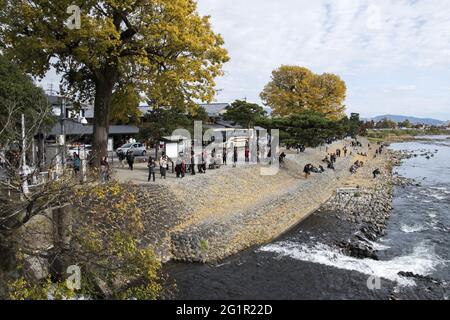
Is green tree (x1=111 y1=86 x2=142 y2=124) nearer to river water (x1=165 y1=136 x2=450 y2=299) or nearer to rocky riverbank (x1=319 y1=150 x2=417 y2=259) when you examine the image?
river water (x1=165 y1=136 x2=450 y2=299)

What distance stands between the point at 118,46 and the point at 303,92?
4670 centimetres

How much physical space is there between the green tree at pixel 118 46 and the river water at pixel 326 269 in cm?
929

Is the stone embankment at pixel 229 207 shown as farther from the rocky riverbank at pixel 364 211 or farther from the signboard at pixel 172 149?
the signboard at pixel 172 149

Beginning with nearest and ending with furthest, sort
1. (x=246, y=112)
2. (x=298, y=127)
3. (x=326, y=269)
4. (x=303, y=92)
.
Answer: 1. (x=326, y=269)
2. (x=298, y=127)
3. (x=246, y=112)
4. (x=303, y=92)

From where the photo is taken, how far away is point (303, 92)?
2507 inches

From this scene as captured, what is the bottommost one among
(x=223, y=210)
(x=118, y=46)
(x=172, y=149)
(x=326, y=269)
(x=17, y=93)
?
(x=326, y=269)

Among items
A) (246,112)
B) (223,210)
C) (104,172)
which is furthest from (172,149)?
(246,112)

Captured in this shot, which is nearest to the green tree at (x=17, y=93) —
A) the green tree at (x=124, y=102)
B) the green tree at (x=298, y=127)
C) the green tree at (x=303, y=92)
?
the green tree at (x=124, y=102)

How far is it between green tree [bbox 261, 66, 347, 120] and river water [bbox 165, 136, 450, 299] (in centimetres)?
3901

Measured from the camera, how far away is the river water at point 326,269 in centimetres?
1576

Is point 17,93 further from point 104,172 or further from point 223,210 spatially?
point 223,210
